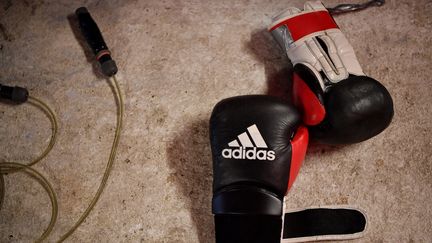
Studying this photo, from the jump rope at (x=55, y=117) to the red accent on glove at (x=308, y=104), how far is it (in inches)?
16.3

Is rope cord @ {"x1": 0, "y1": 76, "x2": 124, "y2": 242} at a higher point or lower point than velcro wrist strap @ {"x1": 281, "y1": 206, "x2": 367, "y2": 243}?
higher

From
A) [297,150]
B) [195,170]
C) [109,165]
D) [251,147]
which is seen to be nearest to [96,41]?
[109,165]

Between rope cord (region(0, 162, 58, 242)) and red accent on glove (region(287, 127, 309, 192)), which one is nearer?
red accent on glove (region(287, 127, 309, 192))

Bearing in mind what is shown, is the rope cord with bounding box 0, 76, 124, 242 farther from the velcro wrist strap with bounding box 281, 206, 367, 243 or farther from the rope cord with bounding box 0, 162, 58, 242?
the velcro wrist strap with bounding box 281, 206, 367, 243

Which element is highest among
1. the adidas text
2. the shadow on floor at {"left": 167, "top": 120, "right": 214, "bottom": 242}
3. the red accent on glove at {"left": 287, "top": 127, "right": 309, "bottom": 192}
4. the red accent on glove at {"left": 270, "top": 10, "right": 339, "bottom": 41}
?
the red accent on glove at {"left": 270, "top": 10, "right": 339, "bottom": 41}

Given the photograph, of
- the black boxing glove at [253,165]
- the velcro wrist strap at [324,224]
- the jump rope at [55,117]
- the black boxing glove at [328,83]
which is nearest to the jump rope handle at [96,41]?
the jump rope at [55,117]

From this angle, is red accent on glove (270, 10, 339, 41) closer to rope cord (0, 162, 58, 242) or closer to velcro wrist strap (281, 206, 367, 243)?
velcro wrist strap (281, 206, 367, 243)

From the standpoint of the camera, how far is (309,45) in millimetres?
1166

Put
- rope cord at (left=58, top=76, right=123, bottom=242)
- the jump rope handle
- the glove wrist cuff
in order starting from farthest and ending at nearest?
the jump rope handle, rope cord at (left=58, top=76, right=123, bottom=242), the glove wrist cuff

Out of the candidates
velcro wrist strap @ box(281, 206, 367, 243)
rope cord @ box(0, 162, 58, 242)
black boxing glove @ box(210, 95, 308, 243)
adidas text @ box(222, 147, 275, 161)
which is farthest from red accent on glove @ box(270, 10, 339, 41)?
rope cord @ box(0, 162, 58, 242)

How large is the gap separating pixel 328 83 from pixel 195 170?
1.65 feet

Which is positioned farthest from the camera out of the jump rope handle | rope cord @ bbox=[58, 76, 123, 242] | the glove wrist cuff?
the jump rope handle

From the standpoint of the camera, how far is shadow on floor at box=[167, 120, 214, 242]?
1159mm

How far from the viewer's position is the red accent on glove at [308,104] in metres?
1.05
